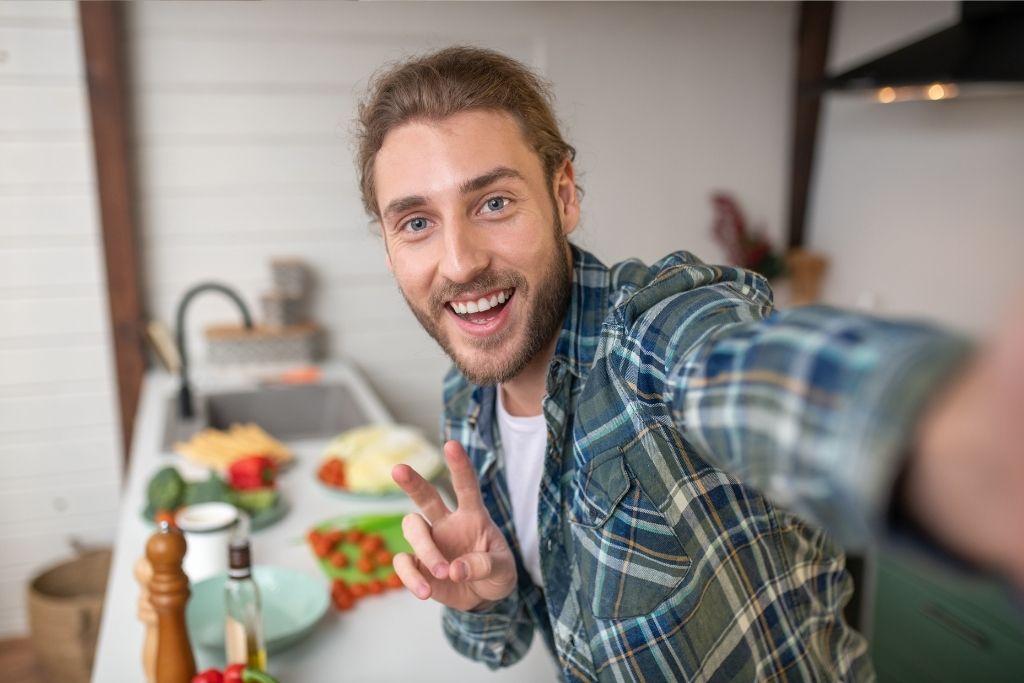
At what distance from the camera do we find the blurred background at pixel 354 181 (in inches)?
20.8

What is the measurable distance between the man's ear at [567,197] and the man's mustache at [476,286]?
0.06 m

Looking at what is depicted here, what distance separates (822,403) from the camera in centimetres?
27

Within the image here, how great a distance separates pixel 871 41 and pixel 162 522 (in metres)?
1.64

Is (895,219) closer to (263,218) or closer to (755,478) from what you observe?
(755,478)

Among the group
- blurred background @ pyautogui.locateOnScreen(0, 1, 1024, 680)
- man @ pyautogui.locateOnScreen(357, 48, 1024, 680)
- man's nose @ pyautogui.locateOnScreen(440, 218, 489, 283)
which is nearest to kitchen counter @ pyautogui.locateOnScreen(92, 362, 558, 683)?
man @ pyautogui.locateOnScreen(357, 48, 1024, 680)

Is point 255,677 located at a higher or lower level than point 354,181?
lower

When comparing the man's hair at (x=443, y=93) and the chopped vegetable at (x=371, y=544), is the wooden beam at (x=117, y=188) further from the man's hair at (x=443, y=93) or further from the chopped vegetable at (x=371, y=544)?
the man's hair at (x=443, y=93)

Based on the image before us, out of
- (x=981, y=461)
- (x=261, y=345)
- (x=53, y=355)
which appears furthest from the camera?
(x=261, y=345)

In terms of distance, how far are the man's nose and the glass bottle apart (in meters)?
0.37

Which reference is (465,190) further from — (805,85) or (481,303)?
(805,85)

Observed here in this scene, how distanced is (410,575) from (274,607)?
0.38 metres

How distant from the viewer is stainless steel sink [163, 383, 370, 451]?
181cm

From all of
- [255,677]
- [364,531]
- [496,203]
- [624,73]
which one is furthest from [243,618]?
[624,73]

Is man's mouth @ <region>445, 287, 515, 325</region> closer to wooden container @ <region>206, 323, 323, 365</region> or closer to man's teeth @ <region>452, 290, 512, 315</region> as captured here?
man's teeth @ <region>452, 290, 512, 315</region>
